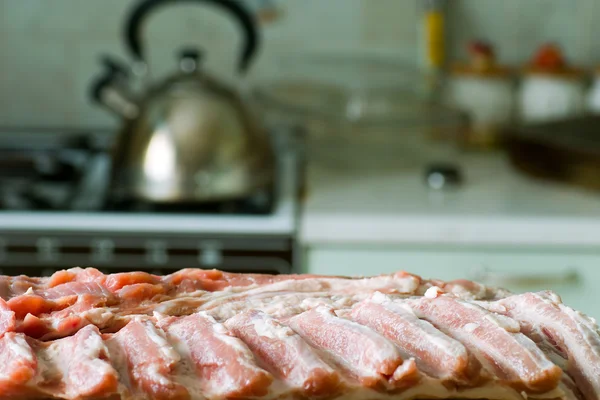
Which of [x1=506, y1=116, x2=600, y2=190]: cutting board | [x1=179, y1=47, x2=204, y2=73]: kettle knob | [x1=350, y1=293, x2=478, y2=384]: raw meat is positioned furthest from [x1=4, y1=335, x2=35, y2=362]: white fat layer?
[x1=506, y1=116, x2=600, y2=190]: cutting board

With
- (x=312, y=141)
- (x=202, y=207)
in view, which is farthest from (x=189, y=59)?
(x=312, y=141)

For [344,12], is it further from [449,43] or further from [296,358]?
[296,358]

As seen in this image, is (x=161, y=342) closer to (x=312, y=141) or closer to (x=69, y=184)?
(x=69, y=184)

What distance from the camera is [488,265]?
1737 mm

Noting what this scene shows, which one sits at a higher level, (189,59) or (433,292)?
(189,59)

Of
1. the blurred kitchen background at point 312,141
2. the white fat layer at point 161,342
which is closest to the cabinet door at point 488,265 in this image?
the blurred kitchen background at point 312,141

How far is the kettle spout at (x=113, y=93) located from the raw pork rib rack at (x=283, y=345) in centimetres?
117

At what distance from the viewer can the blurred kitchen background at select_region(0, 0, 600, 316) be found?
1711 millimetres

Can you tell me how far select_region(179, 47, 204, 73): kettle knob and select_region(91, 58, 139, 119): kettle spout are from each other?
14cm

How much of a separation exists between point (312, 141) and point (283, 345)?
64.6 inches

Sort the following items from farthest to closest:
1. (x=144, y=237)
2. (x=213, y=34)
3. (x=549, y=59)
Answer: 1. (x=213, y=34)
2. (x=549, y=59)
3. (x=144, y=237)

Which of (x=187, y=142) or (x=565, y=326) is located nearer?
(x=565, y=326)

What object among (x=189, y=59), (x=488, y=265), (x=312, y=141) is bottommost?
(x=488, y=265)

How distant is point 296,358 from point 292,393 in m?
0.03
